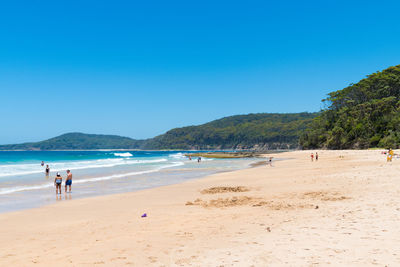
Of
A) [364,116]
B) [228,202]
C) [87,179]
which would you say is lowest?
[87,179]

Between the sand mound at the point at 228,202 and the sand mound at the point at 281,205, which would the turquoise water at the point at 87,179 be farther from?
the sand mound at the point at 281,205

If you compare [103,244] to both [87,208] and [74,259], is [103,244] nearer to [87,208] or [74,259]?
[74,259]

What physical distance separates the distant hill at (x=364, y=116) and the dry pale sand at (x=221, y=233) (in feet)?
218

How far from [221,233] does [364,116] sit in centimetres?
9092

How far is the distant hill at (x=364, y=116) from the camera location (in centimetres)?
7769

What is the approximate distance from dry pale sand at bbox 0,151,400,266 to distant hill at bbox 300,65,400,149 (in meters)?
66.4

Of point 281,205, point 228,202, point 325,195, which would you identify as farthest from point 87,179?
point 325,195

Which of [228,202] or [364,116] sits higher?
[364,116]

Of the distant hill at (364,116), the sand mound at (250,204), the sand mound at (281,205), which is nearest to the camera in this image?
the sand mound at (281,205)

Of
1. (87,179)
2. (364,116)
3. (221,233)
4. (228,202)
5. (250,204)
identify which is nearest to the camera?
(221,233)

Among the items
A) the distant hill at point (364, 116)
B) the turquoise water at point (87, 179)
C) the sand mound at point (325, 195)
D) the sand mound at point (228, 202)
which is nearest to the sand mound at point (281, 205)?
the sand mound at point (228, 202)

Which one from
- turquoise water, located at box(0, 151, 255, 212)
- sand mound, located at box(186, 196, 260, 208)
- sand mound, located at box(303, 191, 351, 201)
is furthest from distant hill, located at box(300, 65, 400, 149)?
sand mound, located at box(186, 196, 260, 208)

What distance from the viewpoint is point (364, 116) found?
283 feet

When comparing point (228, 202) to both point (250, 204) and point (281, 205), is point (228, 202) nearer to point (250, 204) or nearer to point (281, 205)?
point (250, 204)
